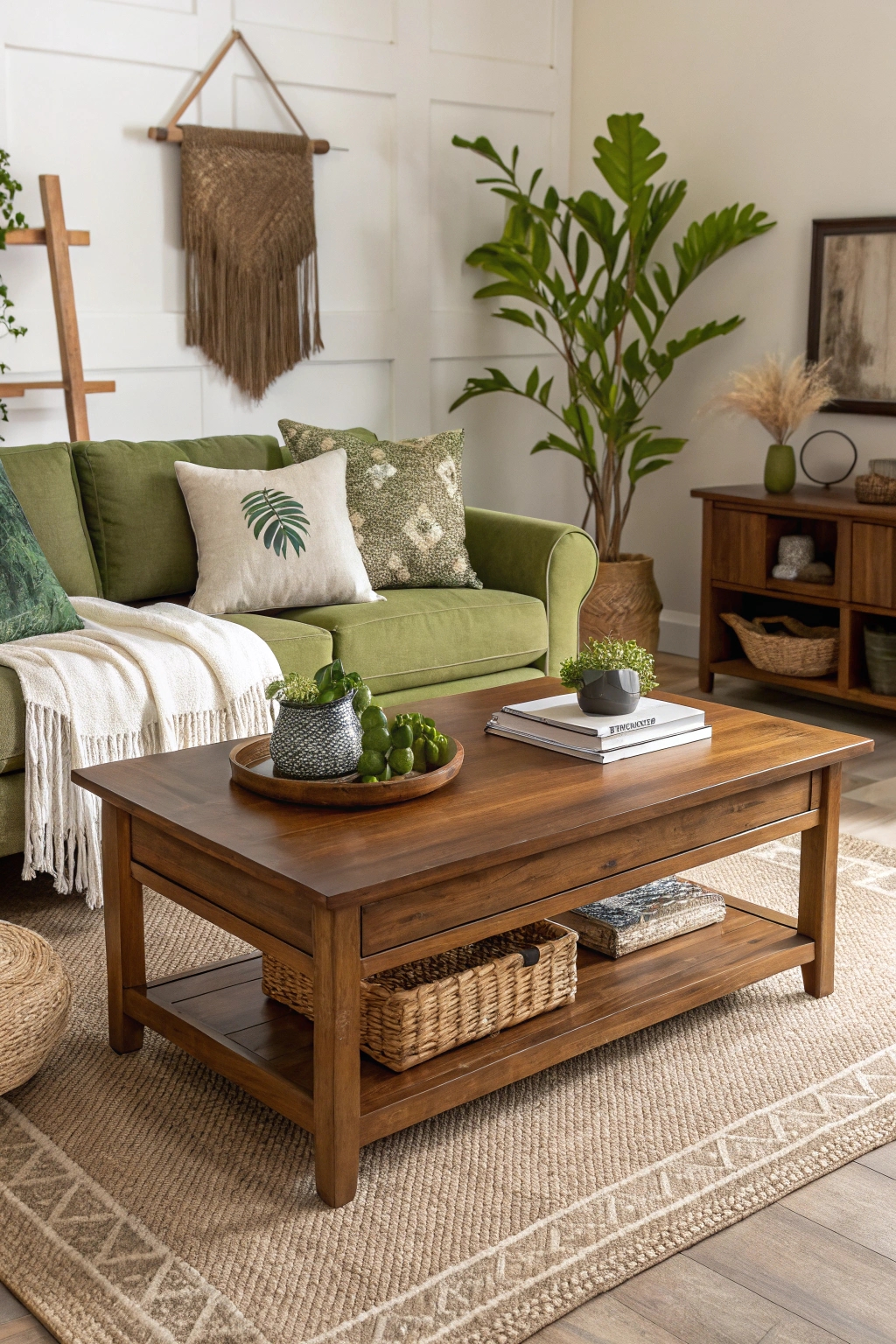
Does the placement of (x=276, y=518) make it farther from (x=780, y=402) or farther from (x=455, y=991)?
(x=780, y=402)

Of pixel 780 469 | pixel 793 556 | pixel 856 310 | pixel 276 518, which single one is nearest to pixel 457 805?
pixel 276 518

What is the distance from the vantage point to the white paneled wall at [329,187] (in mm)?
3965

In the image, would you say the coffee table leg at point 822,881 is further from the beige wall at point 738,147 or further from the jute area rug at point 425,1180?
the beige wall at point 738,147

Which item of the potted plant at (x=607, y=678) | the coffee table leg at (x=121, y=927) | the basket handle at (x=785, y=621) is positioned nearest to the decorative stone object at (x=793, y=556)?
the basket handle at (x=785, y=621)

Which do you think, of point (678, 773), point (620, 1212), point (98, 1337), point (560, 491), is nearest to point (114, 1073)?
point (98, 1337)

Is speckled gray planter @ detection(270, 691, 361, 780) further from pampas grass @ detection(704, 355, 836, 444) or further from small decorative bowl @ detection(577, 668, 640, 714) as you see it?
pampas grass @ detection(704, 355, 836, 444)

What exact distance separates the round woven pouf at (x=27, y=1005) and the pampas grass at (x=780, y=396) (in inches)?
119

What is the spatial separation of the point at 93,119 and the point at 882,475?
2.53 m

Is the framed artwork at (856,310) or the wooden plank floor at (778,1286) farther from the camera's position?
the framed artwork at (856,310)

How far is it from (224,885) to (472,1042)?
1.46ft

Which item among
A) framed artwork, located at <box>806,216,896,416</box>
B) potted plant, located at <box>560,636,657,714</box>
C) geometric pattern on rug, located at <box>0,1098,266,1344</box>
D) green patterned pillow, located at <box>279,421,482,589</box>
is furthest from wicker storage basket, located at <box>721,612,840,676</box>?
geometric pattern on rug, located at <box>0,1098,266,1344</box>

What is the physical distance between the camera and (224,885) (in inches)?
73.4

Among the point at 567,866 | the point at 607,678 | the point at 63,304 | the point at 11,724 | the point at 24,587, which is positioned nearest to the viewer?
the point at 567,866

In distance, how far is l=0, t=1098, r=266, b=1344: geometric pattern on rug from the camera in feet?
5.11
